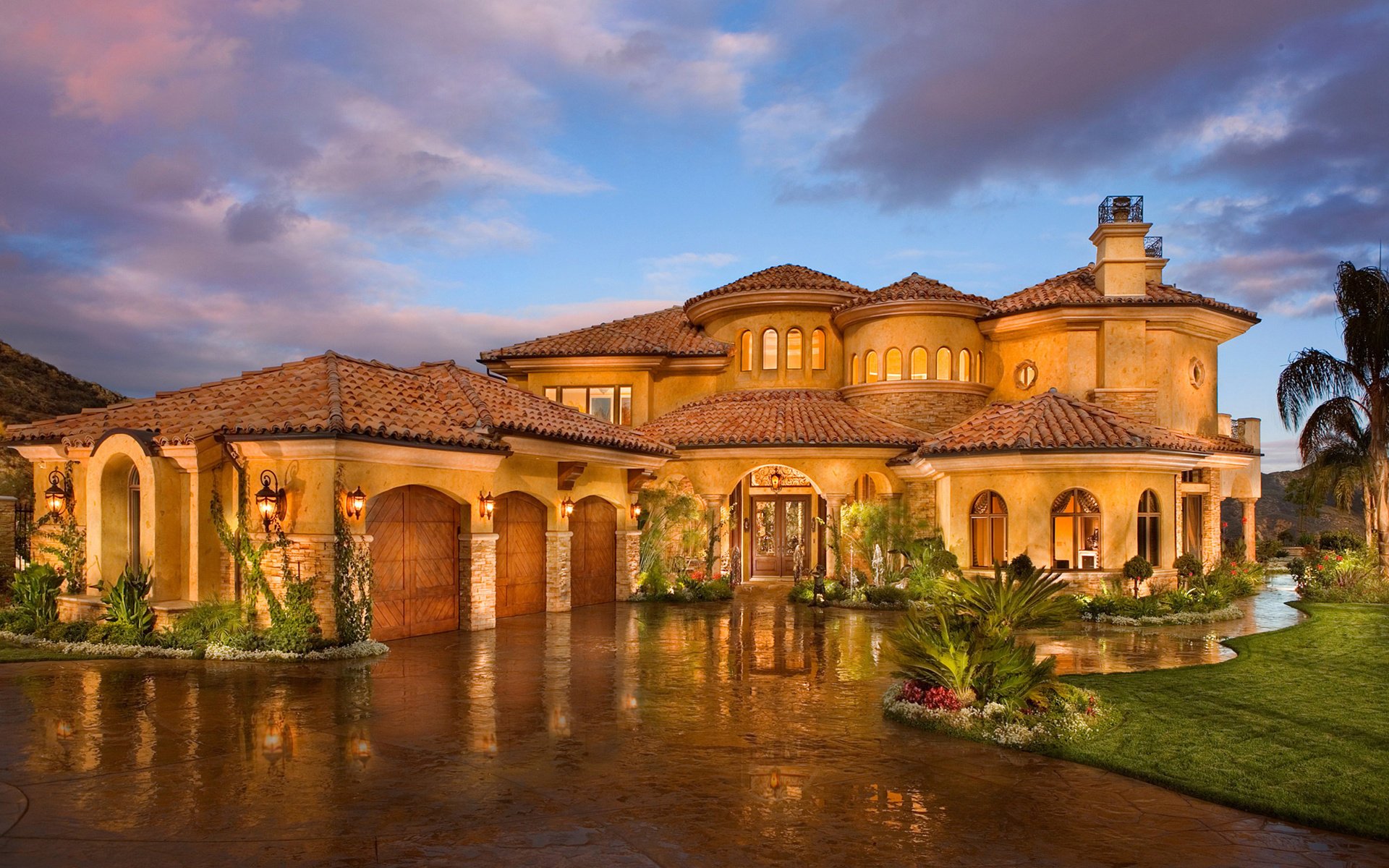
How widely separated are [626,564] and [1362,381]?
18.5 metres

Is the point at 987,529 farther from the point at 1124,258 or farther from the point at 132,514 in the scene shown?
the point at 132,514

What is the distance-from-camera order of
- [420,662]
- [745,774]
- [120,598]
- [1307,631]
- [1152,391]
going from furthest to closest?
[1152,391] → [1307,631] → [120,598] → [420,662] → [745,774]

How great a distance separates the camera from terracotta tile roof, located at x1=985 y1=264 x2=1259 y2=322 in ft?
84.3

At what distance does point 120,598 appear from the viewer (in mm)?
15578

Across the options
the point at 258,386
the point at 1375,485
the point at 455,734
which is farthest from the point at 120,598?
the point at 1375,485

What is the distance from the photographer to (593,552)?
23.2m

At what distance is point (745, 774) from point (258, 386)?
516 inches

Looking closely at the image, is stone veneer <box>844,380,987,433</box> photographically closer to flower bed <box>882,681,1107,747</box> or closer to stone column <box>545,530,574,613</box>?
stone column <box>545,530,574,613</box>

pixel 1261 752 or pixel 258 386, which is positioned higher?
pixel 258 386

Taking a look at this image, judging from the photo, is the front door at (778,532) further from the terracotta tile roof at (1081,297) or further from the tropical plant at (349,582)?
the tropical plant at (349,582)

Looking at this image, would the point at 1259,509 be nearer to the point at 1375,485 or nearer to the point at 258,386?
the point at 1375,485

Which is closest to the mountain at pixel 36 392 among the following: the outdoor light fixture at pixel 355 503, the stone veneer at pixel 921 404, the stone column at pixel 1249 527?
the outdoor light fixture at pixel 355 503

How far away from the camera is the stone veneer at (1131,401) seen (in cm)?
2556

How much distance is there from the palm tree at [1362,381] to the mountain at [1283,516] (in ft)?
45.0
